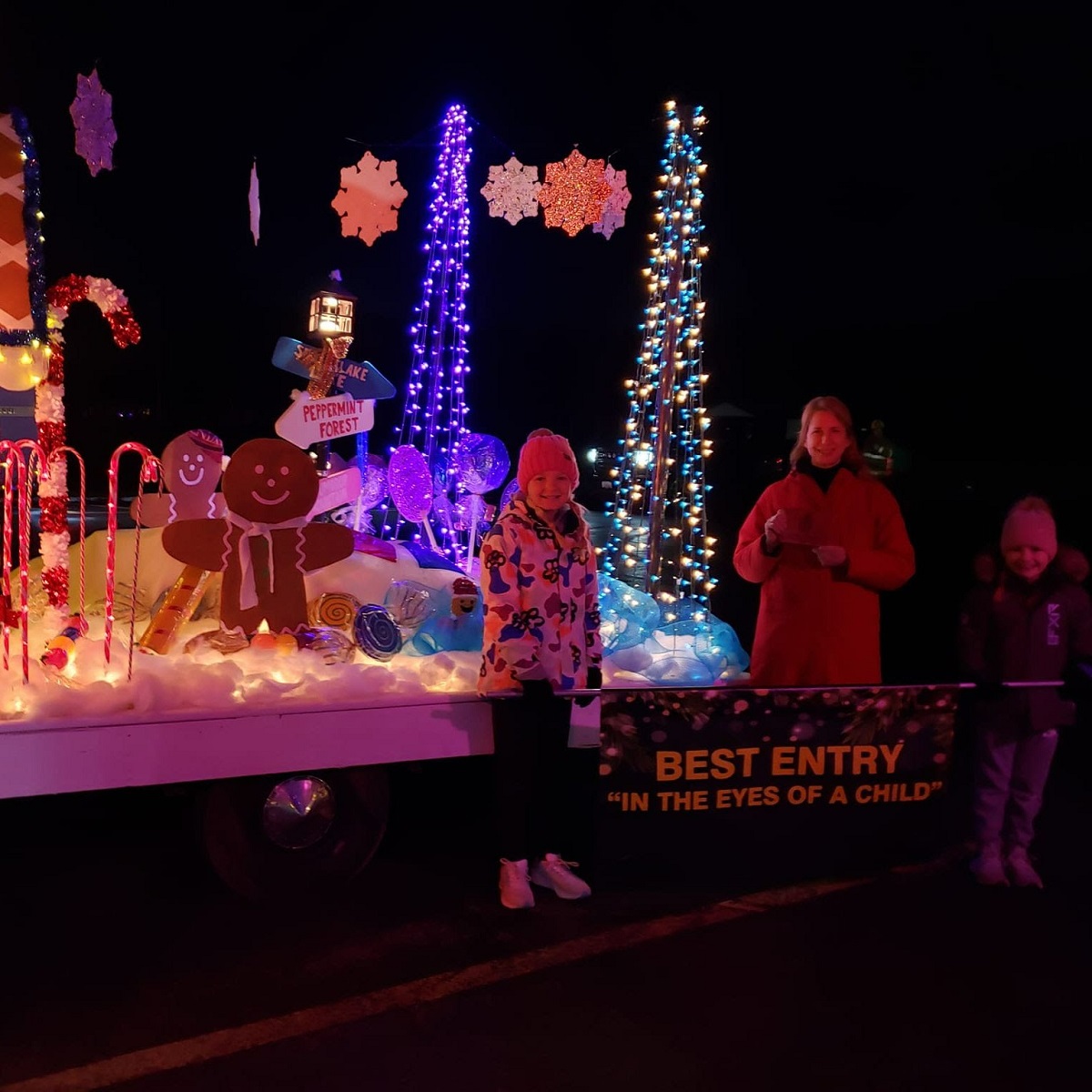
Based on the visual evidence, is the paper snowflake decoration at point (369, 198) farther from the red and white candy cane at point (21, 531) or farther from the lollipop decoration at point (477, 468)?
the red and white candy cane at point (21, 531)

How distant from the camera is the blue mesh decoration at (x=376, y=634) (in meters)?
4.45

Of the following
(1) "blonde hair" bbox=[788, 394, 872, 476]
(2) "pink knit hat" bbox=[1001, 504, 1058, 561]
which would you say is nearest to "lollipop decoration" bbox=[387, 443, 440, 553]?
(1) "blonde hair" bbox=[788, 394, 872, 476]

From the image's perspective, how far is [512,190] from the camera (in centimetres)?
605

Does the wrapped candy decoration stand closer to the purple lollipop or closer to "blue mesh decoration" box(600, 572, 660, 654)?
"blue mesh decoration" box(600, 572, 660, 654)

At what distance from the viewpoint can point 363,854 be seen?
4.11m

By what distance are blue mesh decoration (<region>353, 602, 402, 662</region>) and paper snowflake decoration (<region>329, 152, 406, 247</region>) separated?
271 centimetres

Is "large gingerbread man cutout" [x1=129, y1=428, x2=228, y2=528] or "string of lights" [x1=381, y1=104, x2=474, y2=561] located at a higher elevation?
"string of lights" [x1=381, y1=104, x2=474, y2=561]

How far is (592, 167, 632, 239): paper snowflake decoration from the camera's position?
582 centimetres

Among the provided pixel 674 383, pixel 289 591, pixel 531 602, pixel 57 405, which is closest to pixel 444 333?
pixel 674 383

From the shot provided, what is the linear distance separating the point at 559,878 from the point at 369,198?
428 cm

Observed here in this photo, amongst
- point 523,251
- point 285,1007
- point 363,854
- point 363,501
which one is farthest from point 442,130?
point 523,251

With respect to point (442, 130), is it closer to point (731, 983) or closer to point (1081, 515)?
point (731, 983)

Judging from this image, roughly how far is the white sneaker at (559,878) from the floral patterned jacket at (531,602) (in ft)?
2.57

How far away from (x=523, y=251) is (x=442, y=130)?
862cm
